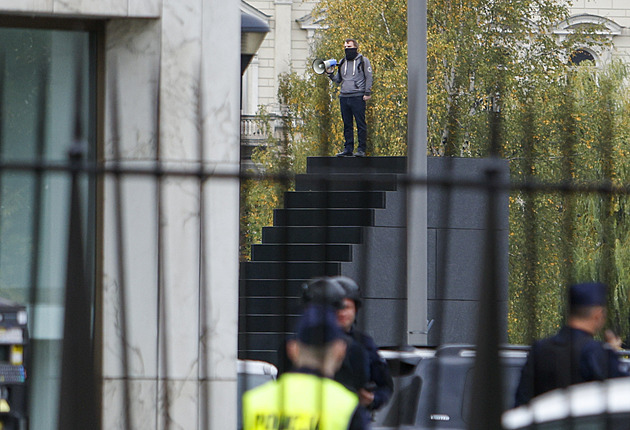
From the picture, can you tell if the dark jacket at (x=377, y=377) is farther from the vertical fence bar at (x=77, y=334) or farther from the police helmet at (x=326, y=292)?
the vertical fence bar at (x=77, y=334)

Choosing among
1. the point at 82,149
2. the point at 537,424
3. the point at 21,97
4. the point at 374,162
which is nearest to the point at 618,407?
the point at 537,424

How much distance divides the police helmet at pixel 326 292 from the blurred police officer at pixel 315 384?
0.02 m

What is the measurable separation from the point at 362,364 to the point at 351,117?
12433mm

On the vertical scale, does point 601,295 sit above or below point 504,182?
below

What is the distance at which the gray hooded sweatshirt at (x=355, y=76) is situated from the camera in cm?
1490

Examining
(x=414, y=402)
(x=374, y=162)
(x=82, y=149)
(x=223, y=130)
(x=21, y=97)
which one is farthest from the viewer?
(x=374, y=162)

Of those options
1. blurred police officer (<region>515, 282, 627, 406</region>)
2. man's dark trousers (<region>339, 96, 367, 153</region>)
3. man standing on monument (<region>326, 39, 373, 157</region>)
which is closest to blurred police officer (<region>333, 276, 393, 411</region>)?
blurred police officer (<region>515, 282, 627, 406</region>)

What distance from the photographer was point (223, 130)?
7.36 metres

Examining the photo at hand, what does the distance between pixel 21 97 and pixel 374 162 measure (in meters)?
8.43

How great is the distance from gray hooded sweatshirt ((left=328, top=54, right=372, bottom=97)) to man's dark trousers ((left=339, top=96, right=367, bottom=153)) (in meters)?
0.13

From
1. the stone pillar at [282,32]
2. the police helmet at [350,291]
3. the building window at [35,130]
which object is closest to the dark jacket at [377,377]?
the police helmet at [350,291]

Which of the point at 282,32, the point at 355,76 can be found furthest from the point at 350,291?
the point at 282,32

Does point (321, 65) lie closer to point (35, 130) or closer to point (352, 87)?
point (352, 87)

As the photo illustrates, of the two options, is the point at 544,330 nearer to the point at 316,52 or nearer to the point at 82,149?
the point at 82,149
